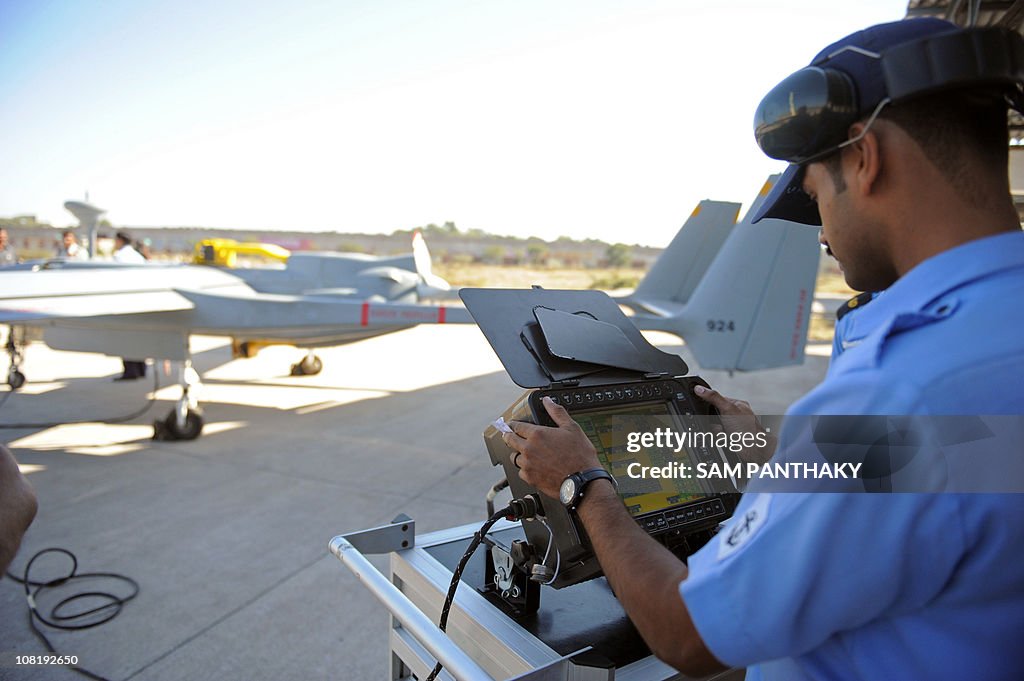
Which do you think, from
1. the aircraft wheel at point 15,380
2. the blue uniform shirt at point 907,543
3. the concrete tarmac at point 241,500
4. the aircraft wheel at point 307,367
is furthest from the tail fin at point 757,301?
the aircraft wheel at point 15,380

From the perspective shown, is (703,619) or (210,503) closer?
(703,619)

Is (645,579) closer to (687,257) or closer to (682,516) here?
(682,516)

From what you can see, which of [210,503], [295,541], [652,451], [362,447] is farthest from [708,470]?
[362,447]

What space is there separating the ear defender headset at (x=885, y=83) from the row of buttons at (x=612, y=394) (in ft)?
1.95

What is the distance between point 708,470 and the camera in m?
1.38

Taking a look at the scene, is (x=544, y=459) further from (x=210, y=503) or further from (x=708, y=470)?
(x=210, y=503)

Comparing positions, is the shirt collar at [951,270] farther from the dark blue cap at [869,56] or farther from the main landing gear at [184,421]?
the main landing gear at [184,421]

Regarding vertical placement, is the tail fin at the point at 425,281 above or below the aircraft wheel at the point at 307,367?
above

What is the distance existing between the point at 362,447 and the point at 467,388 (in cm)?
332

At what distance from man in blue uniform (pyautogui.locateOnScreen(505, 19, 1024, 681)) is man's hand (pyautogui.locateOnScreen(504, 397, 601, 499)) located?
215 mm

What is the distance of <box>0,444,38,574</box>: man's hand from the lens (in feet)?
3.81

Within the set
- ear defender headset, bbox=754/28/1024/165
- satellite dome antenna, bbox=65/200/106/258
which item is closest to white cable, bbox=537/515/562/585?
ear defender headset, bbox=754/28/1024/165

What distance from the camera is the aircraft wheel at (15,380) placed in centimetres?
890

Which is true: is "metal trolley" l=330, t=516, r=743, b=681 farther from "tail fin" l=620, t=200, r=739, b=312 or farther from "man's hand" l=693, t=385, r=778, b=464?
"tail fin" l=620, t=200, r=739, b=312
